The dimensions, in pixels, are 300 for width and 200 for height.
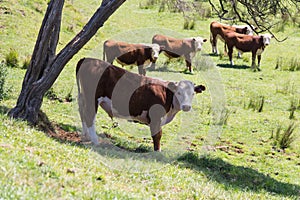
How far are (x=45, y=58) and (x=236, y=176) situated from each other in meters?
3.92

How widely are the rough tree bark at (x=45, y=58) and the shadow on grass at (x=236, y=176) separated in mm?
2796

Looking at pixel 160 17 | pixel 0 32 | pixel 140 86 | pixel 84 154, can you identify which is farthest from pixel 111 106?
pixel 160 17

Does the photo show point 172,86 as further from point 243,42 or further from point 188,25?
point 188,25

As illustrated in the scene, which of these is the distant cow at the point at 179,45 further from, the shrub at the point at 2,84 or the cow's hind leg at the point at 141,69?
the shrub at the point at 2,84

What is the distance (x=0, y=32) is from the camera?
57.4 feet

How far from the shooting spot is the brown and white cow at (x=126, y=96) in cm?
980

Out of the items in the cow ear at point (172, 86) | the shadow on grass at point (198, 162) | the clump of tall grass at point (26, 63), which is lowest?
the shadow on grass at point (198, 162)

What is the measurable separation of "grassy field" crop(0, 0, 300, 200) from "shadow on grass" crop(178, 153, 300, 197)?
24 mm

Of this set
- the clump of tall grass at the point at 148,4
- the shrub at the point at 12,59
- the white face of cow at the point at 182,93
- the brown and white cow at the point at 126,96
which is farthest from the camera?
the clump of tall grass at the point at 148,4

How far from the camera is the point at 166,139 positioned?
12055 mm

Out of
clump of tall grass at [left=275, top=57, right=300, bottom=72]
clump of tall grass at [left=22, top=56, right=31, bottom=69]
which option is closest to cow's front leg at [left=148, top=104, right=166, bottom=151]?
clump of tall grass at [left=22, top=56, right=31, bottom=69]

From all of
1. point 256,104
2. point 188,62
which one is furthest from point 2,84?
point 188,62

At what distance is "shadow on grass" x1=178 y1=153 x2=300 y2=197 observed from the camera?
9.18 metres

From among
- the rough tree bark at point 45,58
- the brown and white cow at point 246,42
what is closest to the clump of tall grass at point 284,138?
the rough tree bark at point 45,58
